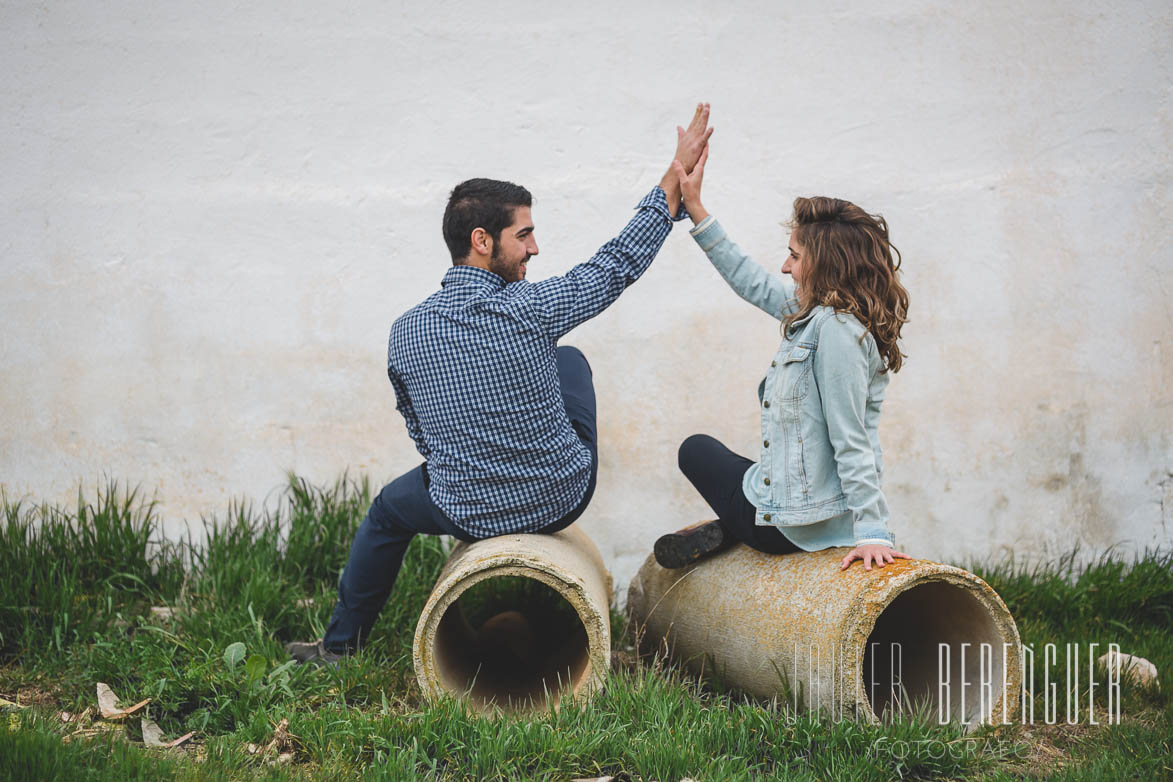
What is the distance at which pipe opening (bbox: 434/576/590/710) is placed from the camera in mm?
3264

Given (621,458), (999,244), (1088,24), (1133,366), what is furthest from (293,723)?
(1088,24)

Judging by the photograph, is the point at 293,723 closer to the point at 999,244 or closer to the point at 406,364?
the point at 406,364

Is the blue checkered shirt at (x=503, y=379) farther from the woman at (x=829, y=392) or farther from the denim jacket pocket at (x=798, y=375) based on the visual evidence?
the denim jacket pocket at (x=798, y=375)

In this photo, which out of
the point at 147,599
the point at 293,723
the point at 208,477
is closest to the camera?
the point at 293,723

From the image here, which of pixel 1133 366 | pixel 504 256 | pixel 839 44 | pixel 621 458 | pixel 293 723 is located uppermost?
pixel 839 44

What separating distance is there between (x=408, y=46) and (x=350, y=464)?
196 centimetres

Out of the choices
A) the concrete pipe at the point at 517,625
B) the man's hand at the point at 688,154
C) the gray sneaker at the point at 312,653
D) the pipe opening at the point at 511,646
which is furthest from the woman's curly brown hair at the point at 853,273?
the gray sneaker at the point at 312,653

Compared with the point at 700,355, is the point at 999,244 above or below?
above

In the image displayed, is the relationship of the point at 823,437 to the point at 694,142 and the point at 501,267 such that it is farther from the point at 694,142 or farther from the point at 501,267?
the point at 501,267

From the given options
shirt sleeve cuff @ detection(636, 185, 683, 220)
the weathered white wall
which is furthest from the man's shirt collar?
the weathered white wall

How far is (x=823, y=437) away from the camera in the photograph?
3.10 meters

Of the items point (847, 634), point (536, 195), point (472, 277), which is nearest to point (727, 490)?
point (847, 634)

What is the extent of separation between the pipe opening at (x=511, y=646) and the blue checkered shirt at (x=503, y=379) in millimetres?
399

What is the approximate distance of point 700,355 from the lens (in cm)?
448
